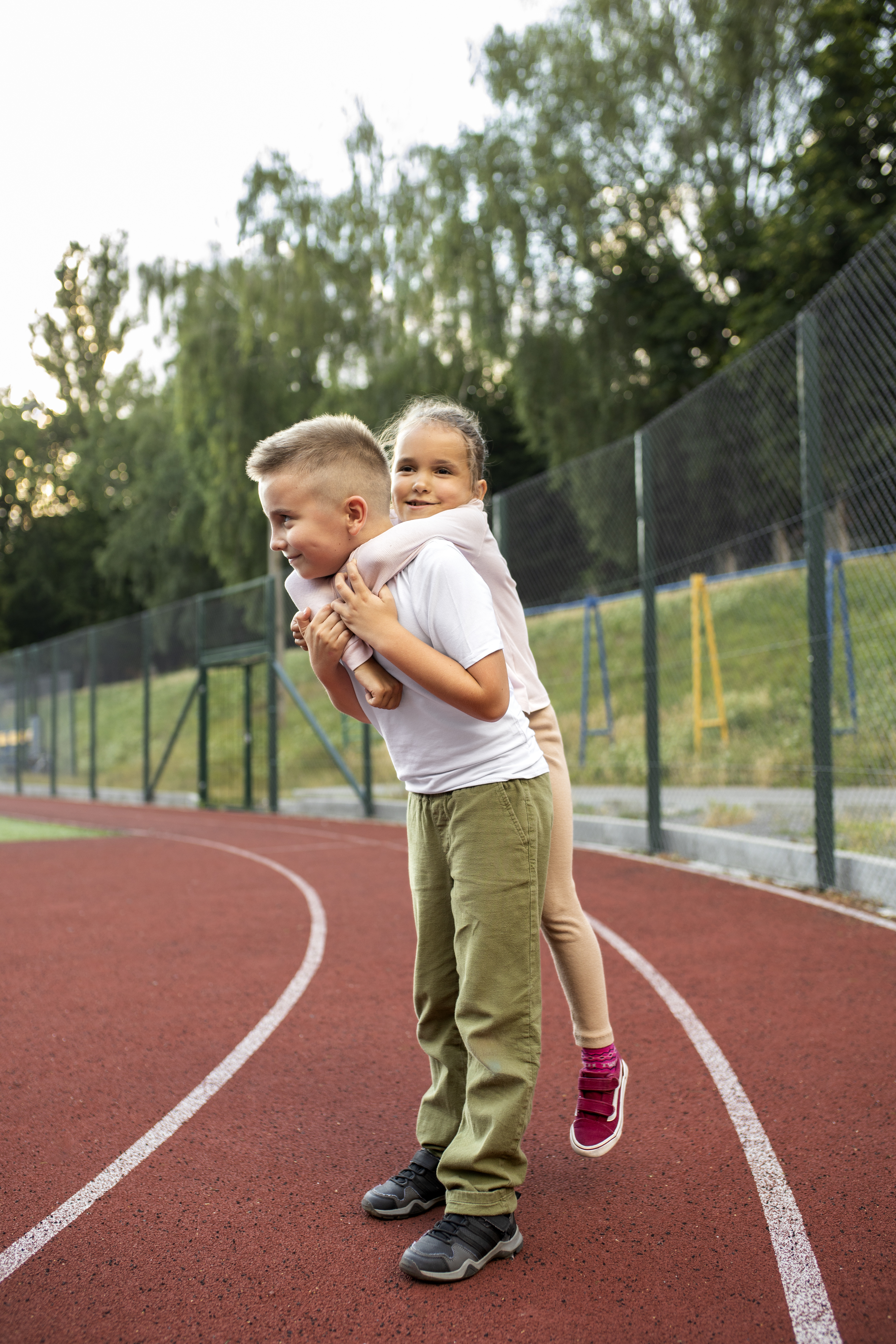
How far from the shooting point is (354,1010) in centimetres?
473

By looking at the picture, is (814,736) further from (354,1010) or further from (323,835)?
(323,835)

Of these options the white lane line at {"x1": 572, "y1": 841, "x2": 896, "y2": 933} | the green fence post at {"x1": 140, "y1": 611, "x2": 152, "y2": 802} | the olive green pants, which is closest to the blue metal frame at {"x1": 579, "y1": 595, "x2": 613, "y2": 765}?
the white lane line at {"x1": 572, "y1": 841, "x2": 896, "y2": 933}

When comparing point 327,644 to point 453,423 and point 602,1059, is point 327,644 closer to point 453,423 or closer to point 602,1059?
point 453,423

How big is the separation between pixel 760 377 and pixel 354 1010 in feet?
17.4

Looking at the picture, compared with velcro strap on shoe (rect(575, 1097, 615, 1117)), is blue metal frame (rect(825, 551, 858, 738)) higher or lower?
higher

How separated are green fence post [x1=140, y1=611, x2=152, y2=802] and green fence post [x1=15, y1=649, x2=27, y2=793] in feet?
24.7

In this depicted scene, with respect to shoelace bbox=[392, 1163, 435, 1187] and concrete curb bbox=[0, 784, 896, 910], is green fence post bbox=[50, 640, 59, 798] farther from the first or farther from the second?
shoelace bbox=[392, 1163, 435, 1187]

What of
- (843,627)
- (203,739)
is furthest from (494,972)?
(203,739)

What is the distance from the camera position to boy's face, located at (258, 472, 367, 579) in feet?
7.85

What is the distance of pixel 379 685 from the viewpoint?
7.75 ft

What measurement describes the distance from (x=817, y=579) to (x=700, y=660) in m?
3.88

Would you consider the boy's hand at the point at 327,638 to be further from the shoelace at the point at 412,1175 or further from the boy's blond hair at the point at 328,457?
the shoelace at the point at 412,1175

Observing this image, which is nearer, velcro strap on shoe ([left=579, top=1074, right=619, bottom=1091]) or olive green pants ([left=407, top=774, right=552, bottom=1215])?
olive green pants ([left=407, top=774, right=552, bottom=1215])

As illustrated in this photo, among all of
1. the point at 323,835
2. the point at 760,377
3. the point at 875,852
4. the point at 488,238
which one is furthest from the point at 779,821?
the point at 488,238
